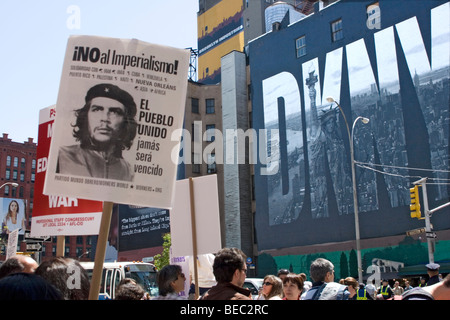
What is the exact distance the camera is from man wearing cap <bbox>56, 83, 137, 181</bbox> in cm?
439

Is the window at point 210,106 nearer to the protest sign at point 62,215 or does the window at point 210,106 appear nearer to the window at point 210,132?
Result: the window at point 210,132

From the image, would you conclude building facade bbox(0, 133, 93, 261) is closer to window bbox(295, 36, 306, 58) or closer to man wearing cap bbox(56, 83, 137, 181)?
window bbox(295, 36, 306, 58)

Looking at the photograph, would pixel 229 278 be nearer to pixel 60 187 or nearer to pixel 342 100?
pixel 60 187

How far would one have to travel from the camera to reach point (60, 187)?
14.2 feet

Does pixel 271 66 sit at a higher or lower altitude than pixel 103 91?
higher

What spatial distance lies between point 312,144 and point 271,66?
32.9 feet

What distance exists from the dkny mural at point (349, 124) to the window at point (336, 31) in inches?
18.0

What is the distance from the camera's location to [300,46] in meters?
47.8

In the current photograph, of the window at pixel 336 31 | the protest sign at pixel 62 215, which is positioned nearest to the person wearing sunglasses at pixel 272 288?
the protest sign at pixel 62 215

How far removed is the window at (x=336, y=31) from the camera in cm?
4422

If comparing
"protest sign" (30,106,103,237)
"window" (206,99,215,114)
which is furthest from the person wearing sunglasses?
"window" (206,99,215,114)
